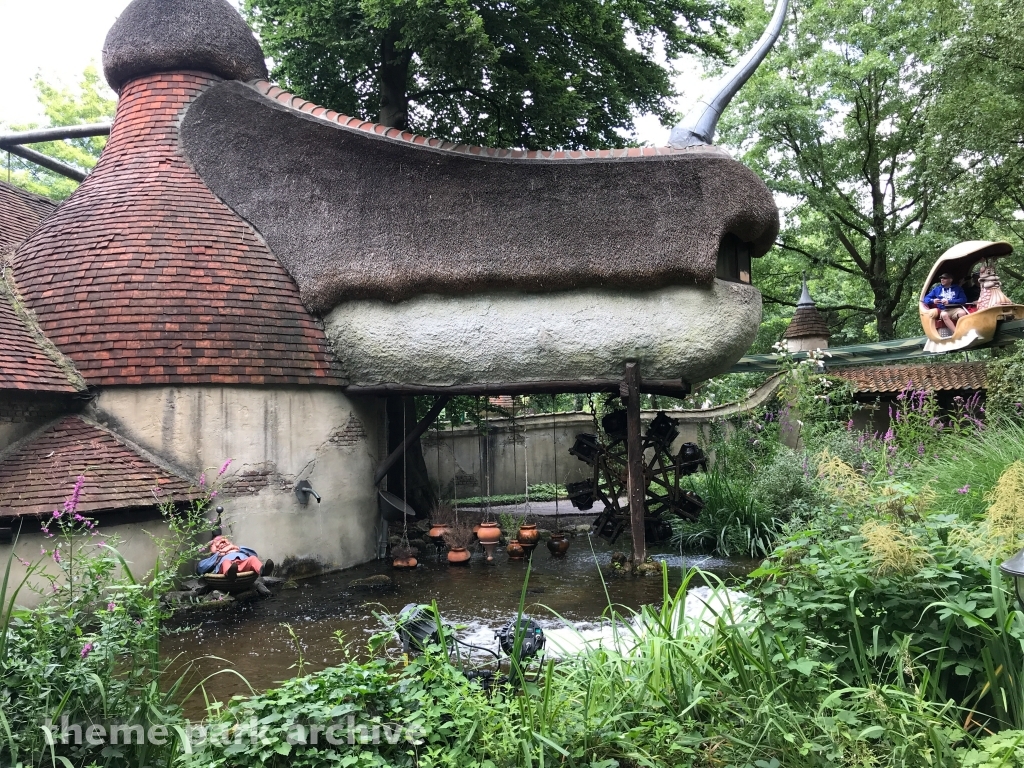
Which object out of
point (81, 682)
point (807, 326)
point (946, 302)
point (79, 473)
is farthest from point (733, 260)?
point (807, 326)

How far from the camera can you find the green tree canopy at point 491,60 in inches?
407

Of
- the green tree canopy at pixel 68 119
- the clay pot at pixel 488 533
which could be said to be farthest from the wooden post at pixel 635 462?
the green tree canopy at pixel 68 119

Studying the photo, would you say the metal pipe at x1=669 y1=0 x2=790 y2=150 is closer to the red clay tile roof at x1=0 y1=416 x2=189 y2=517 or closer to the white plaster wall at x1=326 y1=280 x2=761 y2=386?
the white plaster wall at x1=326 y1=280 x2=761 y2=386

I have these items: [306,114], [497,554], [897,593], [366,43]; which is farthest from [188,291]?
[897,593]

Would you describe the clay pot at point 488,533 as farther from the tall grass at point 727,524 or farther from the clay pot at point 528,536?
the tall grass at point 727,524

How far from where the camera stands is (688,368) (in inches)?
332

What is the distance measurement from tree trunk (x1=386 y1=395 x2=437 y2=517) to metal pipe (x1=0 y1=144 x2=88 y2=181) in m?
7.06

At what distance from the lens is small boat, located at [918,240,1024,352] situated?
204 inches

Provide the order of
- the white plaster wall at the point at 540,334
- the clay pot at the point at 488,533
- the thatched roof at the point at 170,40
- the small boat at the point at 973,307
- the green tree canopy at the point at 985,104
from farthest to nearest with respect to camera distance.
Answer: the green tree canopy at the point at 985,104 < the thatched roof at the point at 170,40 < the clay pot at the point at 488,533 < the white plaster wall at the point at 540,334 < the small boat at the point at 973,307

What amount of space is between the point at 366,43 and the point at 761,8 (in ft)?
41.7

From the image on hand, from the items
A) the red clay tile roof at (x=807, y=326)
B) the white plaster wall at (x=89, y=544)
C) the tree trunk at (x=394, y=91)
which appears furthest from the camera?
the red clay tile roof at (x=807, y=326)

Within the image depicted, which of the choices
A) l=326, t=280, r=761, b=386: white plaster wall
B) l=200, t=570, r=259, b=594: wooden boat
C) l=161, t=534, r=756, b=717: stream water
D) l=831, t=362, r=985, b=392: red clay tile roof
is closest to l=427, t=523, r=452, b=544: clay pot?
l=161, t=534, r=756, b=717: stream water

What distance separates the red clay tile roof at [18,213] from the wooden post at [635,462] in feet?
26.0

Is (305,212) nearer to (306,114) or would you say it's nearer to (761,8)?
(306,114)
